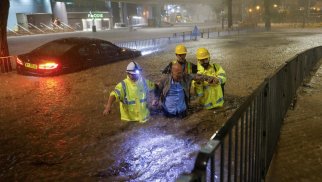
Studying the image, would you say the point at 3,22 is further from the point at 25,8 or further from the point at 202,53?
the point at 25,8

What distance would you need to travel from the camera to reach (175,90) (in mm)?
6340

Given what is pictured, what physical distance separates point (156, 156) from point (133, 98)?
1.48 metres

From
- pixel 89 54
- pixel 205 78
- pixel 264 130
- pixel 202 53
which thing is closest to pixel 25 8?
pixel 89 54

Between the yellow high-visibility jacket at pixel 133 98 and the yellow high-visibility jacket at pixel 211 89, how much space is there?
105 centimetres

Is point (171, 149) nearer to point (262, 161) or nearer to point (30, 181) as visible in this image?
point (262, 161)

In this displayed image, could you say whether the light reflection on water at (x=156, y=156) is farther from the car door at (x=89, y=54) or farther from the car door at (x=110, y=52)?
the car door at (x=110, y=52)

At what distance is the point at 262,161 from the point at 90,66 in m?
9.97

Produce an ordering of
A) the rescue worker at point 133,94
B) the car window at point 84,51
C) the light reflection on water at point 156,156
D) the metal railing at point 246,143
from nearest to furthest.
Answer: the metal railing at point 246,143 → the light reflection on water at point 156,156 → the rescue worker at point 133,94 → the car window at point 84,51

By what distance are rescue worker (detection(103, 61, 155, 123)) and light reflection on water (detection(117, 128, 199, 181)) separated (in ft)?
1.33

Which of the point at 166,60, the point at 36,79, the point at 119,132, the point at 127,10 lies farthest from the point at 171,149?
the point at 127,10

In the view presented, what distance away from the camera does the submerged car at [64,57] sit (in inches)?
441

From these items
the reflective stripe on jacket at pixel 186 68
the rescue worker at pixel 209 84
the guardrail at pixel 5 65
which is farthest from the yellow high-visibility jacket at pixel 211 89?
the guardrail at pixel 5 65

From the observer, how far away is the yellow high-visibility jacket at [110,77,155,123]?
5980mm

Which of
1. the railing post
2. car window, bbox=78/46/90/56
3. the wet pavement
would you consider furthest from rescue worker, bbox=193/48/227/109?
car window, bbox=78/46/90/56
